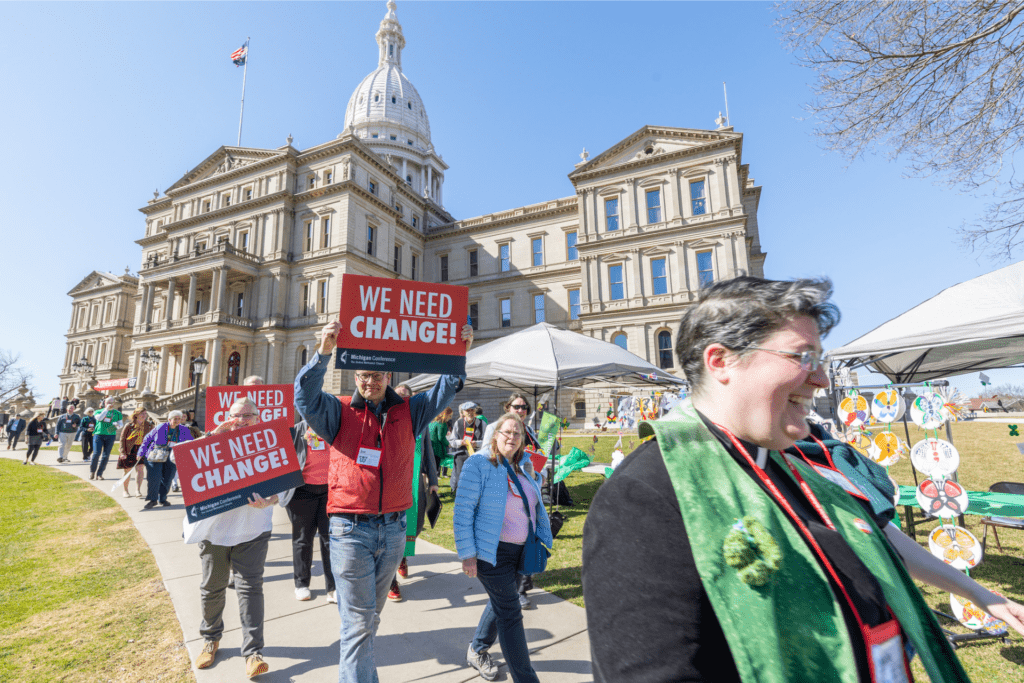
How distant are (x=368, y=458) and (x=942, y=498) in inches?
207

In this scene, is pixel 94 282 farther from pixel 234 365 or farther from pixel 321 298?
pixel 321 298

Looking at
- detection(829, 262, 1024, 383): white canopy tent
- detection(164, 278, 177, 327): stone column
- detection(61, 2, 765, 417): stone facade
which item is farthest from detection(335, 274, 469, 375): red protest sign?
detection(164, 278, 177, 327): stone column

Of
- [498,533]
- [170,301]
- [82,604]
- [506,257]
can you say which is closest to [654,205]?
[506,257]

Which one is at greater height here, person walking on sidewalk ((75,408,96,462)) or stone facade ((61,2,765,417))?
stone facade ((61,2,765,417))

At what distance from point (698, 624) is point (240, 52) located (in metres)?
53.9

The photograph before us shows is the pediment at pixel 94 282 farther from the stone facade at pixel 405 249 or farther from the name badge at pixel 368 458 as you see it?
the name badge at pixel 368 458

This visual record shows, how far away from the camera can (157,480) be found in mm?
10078

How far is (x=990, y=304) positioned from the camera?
16.8ft

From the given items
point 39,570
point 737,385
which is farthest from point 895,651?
point 39,570

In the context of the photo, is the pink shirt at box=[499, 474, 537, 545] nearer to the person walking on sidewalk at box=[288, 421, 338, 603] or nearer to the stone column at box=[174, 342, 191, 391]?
the person walking on sidewalk at box=[288, 421, 338, 603]

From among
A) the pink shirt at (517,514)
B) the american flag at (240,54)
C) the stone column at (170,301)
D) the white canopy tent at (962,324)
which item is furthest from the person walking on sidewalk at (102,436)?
the american flag at (240,54)

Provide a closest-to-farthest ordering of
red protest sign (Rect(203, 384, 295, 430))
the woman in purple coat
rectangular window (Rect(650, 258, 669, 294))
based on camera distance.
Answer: red protest sign (Rect(203, 384, 295, 430)) < the woman in purple coat < rectangular window (Rect(650, 258, 669, 294))

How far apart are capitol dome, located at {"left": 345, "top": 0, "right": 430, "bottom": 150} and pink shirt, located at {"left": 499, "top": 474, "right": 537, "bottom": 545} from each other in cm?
6002

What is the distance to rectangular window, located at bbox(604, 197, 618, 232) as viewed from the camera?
3516cm
